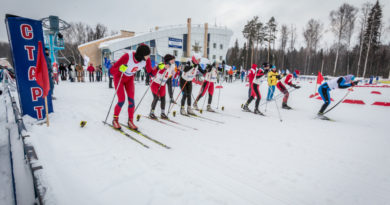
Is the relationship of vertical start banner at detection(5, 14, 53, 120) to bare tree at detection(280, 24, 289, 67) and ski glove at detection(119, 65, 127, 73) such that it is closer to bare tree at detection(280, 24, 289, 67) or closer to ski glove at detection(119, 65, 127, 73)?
ski glove at detection(119, 65, 127, 73)

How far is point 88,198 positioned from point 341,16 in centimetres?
3523

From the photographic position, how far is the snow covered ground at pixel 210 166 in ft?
6.99

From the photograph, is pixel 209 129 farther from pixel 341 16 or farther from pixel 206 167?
pixel 341 16

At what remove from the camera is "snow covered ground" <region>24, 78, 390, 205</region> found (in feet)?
6.99

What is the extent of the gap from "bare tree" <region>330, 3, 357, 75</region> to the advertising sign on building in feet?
74.2

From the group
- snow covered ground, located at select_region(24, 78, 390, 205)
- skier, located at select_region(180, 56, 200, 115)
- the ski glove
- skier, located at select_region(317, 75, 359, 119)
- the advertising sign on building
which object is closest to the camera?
snow covered ground, located at select_region(24, 78, 390, 205)

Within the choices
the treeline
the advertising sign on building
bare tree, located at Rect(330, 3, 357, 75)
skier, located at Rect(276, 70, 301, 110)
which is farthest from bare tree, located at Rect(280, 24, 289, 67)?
skier, located at Rect(276, 70, 301, 110)

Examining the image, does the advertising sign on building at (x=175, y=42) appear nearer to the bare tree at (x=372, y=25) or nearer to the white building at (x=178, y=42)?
the white building at (x=178, y=42)

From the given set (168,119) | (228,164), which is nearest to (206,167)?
(228,164)

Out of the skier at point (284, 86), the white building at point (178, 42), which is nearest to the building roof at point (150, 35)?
the white building at point (178, 42)

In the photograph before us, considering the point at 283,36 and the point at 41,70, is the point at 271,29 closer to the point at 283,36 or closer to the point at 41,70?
the point at 283,36

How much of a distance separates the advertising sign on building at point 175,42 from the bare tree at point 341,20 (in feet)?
74.2

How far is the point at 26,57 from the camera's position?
13.1ft

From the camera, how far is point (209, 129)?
183 inches
